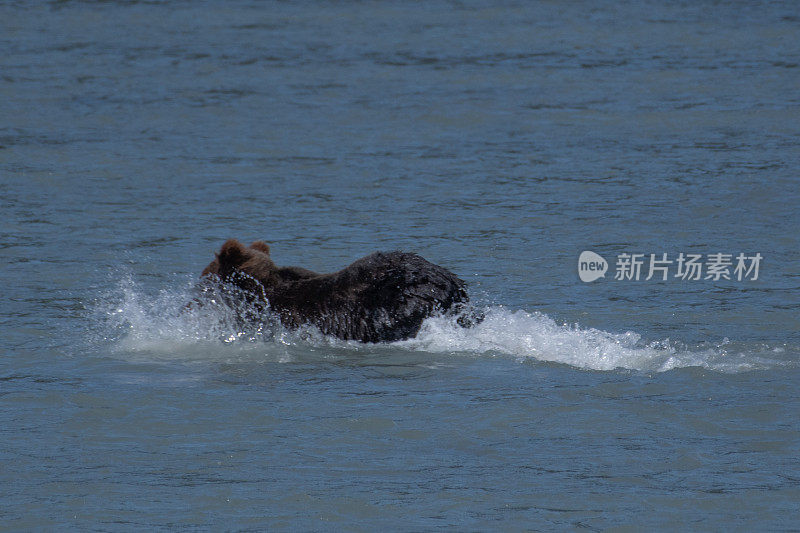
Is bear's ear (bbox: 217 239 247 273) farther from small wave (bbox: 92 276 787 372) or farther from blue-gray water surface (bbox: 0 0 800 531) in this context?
blue-gray water surface (bbox: 0 0 800 531)

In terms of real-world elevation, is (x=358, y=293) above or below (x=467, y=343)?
above

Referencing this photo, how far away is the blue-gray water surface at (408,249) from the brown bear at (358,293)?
0.46ft

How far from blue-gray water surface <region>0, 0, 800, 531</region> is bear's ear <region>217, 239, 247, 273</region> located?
450 mm

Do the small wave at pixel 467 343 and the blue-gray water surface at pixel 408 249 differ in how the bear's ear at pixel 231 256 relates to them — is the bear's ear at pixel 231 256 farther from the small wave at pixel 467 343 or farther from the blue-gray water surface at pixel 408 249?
the blue-gray water surface at pixel 408 249

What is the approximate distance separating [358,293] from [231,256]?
0.93m

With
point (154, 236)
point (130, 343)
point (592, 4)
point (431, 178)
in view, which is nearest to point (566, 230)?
point (431, 178)

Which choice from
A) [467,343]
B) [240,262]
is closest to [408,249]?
[240,262]

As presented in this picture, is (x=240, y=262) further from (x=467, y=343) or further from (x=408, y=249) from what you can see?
(x=408, y=249)

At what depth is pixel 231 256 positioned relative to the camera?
8594 millimetres

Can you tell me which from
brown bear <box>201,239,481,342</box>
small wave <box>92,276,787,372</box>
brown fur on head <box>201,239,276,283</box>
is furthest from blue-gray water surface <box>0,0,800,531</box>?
brown fur on head <box>201,239,276,283</box>

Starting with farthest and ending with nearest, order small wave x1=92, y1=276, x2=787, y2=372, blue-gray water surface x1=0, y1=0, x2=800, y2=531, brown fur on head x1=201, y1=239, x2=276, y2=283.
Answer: brown fur on head x1=201, y1=239, x2=276, y2=283
small wave x1=92, y1=276, x2=787, y2=372
blue-gray water surface x1=0, y1=0, x2=800, y2=531

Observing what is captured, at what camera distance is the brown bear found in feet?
27.2

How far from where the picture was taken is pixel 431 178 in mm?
14352

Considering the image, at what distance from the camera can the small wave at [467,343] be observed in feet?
26.8
